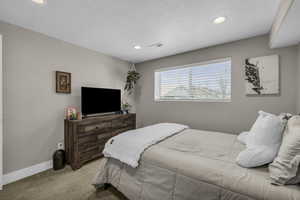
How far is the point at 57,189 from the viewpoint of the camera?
1779 mm

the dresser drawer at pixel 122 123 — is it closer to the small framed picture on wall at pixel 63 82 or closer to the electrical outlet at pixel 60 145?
the electrical outlet at pixel 60 145

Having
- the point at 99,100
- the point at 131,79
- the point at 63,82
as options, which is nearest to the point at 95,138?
the point at 99,100

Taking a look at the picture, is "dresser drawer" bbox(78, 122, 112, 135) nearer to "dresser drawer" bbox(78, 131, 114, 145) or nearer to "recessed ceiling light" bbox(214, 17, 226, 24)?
"dresser drawer" bbox(78, 131, 114, 145)

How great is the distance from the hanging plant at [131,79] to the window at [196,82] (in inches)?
23.8

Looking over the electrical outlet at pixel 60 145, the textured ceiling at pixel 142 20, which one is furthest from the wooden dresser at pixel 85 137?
the textured ceiling at pixel 142 20

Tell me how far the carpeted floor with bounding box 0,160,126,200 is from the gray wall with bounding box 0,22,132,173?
1.03ft

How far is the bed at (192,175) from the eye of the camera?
2.91 feet

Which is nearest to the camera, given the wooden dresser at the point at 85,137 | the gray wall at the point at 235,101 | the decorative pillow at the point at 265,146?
the decorative pillow at the point at 265,146

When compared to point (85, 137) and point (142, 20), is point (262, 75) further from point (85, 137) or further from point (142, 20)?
point (85, 137)

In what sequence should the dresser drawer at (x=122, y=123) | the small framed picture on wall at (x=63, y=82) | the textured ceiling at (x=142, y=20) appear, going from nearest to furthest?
the textured ceiling at (x=142, y=20) → the small framed picture on wall at (x=63, y=82) → the dresser drawer at (x=122, y=123)

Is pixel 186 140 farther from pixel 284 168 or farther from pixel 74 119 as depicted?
pixel 74 119

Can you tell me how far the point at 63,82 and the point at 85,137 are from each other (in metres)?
1.18

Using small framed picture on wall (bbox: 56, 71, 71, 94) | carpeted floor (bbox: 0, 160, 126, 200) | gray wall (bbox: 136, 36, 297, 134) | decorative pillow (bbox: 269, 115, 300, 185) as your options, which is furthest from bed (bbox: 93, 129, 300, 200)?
small framed picture on wall (bbox: 56, 71, 71, 94)

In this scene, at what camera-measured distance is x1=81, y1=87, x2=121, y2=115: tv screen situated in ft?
8.75
